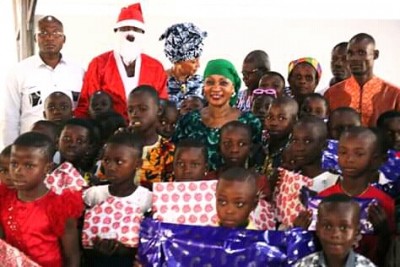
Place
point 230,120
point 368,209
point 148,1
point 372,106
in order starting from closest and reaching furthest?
1. point 368,209
2. point 230,120
3. point 372,106
4. point 148,1

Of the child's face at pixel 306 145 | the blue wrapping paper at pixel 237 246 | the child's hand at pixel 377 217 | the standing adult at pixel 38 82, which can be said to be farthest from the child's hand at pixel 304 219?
the standing adult at pixel 38 82

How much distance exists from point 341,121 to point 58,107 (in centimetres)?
181

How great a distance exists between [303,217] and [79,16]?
7.50 m

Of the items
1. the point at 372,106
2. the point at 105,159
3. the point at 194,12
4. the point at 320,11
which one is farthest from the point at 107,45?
the point at 105,159

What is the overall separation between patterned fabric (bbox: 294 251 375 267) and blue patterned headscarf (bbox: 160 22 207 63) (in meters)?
2.88

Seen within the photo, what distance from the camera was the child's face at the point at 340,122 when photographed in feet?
15.2

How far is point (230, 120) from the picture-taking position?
4.77 m

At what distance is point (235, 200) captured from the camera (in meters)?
3.65

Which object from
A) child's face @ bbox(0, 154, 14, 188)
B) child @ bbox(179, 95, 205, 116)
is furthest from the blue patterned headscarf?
child's face @ bbox(0, 154, 14, 188)

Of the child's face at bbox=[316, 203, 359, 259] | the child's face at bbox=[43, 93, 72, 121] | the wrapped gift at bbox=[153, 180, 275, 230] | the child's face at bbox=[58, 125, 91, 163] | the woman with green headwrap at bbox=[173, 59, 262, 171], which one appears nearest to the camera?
the child's face at bbox=[316, 203, 359, 259]

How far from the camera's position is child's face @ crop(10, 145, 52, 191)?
3.62 metres

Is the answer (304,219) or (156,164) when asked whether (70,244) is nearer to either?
(156,164)

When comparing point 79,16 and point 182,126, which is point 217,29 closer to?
point 79,16

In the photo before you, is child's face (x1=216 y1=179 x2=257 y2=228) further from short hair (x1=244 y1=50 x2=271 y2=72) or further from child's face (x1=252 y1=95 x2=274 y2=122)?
short hair (x1=244 y1=50 x2=271 y2=72)
